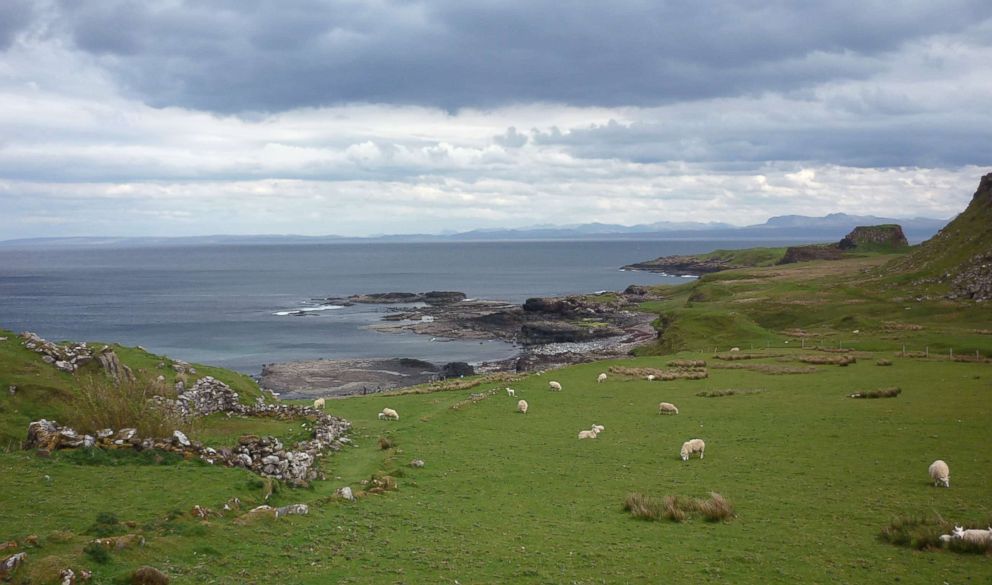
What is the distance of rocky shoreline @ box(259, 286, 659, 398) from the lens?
243 feet

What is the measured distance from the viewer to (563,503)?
2016cm

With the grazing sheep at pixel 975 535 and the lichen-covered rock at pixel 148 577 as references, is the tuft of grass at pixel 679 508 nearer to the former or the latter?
the grazing sheep at pixel 975 535

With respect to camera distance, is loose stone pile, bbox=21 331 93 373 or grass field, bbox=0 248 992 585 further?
loose stone pile, bbox=21 331 93 373

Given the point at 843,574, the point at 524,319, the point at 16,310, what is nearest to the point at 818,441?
→ the point at 843,574

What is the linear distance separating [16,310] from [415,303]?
7962 cm

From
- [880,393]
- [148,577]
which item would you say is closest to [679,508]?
[148,577]

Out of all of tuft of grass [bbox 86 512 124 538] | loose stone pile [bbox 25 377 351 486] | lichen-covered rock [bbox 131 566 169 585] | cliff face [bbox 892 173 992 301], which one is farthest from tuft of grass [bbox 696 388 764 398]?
cliff face [bbox 892 173 992 301]

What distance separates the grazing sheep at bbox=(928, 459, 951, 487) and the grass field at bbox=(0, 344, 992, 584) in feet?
1.12

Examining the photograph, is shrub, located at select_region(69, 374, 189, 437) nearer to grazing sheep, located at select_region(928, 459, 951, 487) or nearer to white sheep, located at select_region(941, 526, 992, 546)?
white sheep, located at select_region(941, 526, 992, 546)

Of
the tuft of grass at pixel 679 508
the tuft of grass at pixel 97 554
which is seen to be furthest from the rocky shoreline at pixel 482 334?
the tuft of grass at pixel 97 554

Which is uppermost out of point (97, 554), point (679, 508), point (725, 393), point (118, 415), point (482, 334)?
point (118, 415)

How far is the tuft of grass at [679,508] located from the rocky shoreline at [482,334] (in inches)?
1890

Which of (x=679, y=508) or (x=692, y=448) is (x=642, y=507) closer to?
(x=679, y=508)

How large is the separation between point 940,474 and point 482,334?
94325mm
